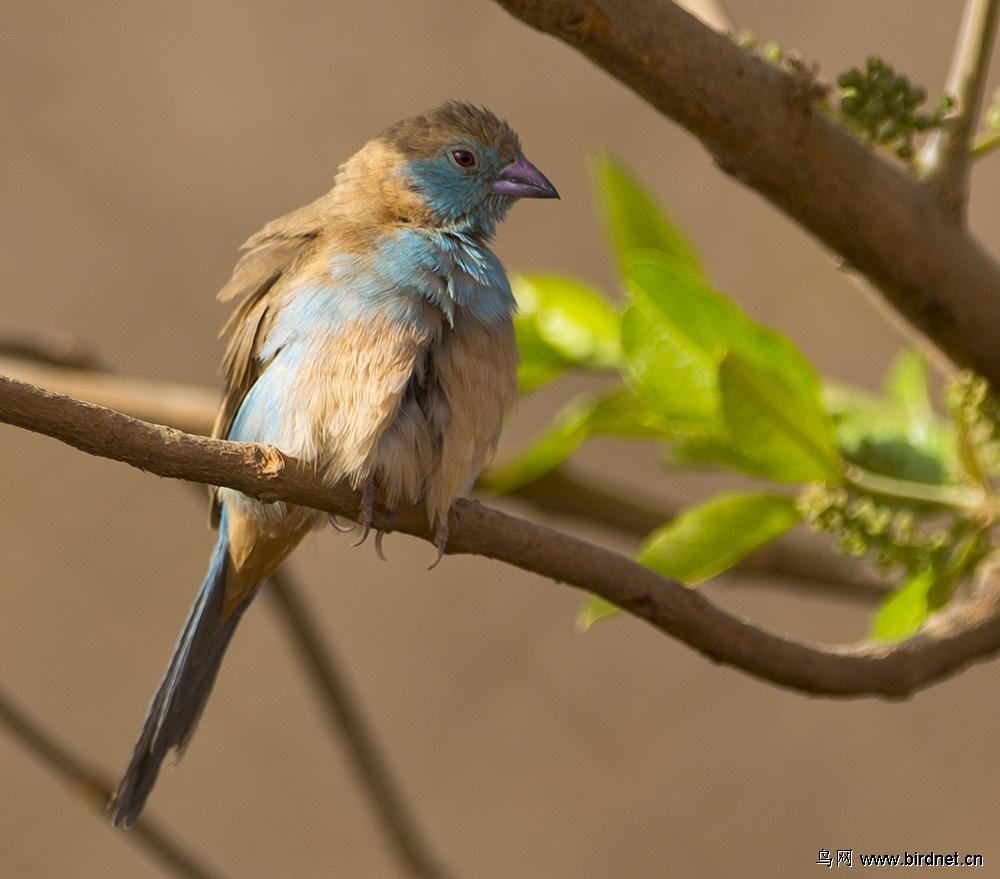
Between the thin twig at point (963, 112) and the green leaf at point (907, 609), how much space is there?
62 cm

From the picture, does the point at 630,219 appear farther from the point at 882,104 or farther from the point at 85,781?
the point at 85,781

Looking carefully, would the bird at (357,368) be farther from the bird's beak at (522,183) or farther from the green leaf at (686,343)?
the green leaf at (686,343)

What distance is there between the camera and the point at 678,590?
171cm

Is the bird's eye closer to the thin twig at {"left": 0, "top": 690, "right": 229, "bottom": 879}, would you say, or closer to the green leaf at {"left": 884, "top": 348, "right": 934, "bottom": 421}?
the green leaf at {"left": 884, "top": 348, "right": 934, "bottom": 421}

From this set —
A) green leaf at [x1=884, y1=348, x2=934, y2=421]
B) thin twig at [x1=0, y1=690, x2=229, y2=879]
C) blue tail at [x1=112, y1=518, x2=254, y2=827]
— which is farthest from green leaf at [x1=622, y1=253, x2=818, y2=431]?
thin twig at [x1=0, y1=690, x2=229, y2=879]

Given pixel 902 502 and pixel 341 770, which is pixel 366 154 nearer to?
pixel 902 502

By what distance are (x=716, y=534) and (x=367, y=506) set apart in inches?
23.4

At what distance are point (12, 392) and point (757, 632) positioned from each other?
1.08m

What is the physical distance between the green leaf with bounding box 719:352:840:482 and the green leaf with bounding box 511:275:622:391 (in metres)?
0.54

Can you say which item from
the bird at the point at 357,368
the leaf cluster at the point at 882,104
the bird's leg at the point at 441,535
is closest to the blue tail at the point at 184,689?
the bird at the point at 357,368

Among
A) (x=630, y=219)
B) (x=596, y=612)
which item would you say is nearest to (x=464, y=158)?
(x=630, y=219)

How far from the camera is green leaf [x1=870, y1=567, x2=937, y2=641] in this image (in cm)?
200

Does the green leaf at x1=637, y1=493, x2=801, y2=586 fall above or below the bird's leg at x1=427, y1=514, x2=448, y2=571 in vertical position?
above

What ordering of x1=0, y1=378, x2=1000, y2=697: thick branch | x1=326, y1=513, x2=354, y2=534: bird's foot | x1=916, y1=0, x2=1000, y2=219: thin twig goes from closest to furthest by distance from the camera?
x1=0, y1=378, x2=1000, y2=697: thick branch
x1=916, y1=0, x2=1000, y2=219: thin twig
x1=326, y1=513, x2=354, y2=534: bird's foot
